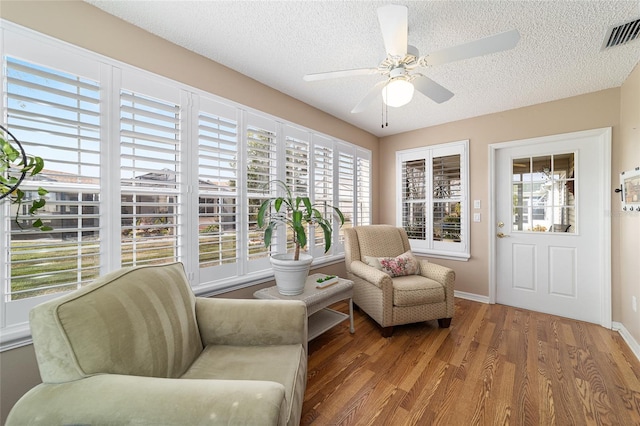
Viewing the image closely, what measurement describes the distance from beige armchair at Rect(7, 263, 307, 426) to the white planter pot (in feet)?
1.72

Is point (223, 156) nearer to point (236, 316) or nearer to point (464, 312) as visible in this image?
point (236, 316)

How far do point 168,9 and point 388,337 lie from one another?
296 centimetres

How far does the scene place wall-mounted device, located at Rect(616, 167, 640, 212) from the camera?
6.48 feet

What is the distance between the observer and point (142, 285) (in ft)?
3.82

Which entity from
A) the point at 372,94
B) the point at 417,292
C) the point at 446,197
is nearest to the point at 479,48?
the point at 372,94

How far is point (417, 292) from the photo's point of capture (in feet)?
7.58

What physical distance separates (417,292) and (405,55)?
1.93 m

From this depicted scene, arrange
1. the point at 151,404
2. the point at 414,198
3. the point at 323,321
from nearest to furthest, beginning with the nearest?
the point at 151,404, the point at 323,321, the point at 414,198

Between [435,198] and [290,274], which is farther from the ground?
[435,198]

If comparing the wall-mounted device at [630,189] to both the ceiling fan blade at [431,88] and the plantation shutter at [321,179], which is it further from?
the plantation shutter at [321,179]

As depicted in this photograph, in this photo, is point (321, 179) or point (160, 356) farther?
point (321, 179)

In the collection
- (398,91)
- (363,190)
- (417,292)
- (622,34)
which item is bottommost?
(417,292)

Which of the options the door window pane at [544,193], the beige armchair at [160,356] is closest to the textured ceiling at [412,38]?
the door window pane at [544,193]

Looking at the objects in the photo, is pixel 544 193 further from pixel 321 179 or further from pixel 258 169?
pixel 258 169
